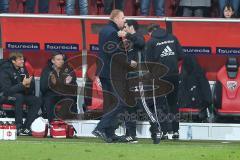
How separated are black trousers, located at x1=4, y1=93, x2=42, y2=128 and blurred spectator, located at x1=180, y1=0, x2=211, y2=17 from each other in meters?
3.53

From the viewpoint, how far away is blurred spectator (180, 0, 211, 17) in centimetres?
1942

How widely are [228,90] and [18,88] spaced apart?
4000 mm

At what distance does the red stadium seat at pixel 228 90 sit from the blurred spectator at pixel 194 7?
129 centimetres

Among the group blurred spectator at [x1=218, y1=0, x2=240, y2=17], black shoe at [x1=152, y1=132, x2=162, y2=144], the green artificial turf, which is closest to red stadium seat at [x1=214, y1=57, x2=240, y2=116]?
blurred spectator at [x1=218, y1=0, x2=240, y2=17]

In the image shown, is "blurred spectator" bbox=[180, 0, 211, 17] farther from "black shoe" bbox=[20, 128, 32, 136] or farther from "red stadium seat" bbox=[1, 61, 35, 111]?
"black shoe" bbox=[20, 128, 32, 136]

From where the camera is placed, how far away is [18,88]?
717 inches

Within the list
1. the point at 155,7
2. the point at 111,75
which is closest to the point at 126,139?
the point at 111,75

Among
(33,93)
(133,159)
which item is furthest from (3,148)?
(33,93)

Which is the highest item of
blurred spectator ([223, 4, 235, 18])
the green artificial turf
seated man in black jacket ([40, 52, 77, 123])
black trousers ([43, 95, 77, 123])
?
blurred spectator ([223, 4, 235, 18])

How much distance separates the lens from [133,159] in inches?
496

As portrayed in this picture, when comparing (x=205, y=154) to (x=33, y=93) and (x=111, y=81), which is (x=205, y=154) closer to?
(x=111, y=81)

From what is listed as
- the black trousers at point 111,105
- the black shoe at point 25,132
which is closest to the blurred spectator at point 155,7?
the black shoe at point 25,132

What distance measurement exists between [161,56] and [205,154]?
160 inches

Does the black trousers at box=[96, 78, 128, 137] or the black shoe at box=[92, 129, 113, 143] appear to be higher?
the black trousers at box=[96, 78, 128, 137]
